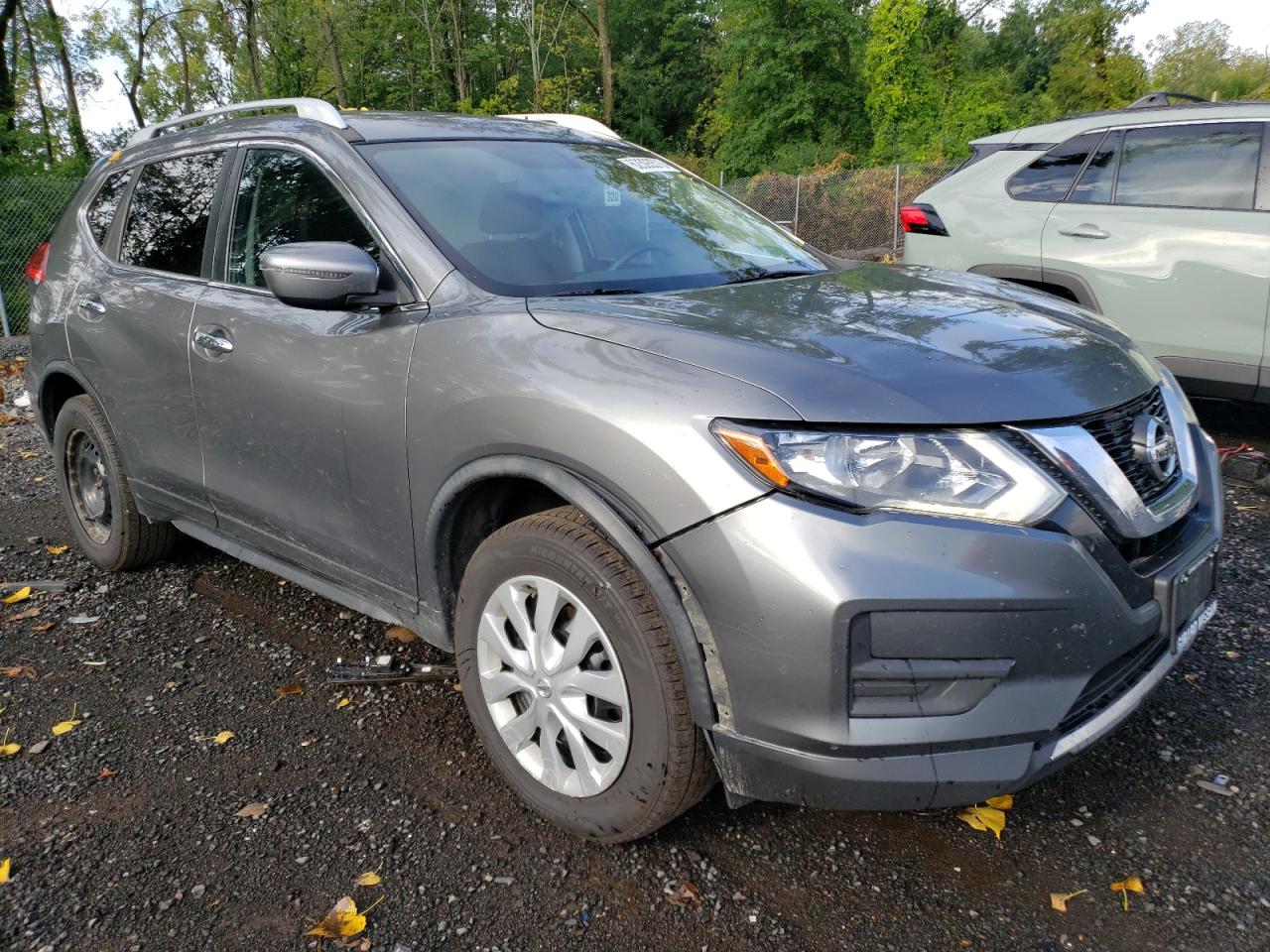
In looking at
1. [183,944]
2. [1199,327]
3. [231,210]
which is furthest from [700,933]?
[1199,327]

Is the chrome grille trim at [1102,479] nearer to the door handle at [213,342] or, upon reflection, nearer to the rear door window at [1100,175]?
the door handle at [213,342]

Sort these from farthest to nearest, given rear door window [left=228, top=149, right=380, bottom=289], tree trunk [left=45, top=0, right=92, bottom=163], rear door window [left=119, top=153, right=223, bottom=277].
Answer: tree trunk [left=45, top=0, right=92, bottom=163] → rear door window [left=119, top=153, right=223, bottom=277] → rear door window [left=228, top=149, right=380, bottom=289]

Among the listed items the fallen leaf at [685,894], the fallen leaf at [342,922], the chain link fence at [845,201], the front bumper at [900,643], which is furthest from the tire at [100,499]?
the chain link fence at [845,201]

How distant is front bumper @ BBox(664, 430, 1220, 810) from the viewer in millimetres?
1848

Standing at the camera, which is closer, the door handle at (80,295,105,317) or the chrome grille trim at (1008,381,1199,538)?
the chrome grille trim at (1008,381,1199,538)

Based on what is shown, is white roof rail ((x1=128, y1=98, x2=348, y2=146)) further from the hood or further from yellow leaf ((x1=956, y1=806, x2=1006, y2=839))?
yellow leaf ((x1=956, y1=806, x2=1006, y2=839))

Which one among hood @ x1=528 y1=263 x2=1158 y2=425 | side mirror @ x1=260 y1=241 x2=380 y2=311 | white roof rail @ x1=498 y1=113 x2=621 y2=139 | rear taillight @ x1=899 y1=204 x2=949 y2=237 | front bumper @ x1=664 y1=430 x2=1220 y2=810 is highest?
white roof rail @ x1=498 y1=113 x2=621 y2=139

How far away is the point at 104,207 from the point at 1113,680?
4.13 m

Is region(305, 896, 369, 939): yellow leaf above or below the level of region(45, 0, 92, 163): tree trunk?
below

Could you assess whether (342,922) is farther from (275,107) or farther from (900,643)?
(275,107)

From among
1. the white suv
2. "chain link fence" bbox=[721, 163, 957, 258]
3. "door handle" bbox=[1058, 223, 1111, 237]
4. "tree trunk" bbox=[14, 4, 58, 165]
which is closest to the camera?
the white suv

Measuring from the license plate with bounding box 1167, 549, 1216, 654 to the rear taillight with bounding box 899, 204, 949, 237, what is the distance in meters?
4.19

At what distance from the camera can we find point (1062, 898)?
7.23 ft

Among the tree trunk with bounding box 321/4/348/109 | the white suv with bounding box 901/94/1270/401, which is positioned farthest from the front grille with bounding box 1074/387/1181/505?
the tree trunk with bounding box 321/4/348/109
